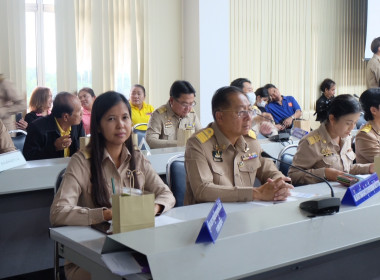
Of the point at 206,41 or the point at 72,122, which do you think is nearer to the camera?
the point at 72,122

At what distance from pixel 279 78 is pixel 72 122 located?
537cm

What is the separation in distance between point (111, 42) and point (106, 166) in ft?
15.6

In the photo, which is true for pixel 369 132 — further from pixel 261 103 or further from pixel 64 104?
pixel 261 103

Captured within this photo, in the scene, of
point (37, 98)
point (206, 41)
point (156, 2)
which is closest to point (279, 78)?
point (206, 41)

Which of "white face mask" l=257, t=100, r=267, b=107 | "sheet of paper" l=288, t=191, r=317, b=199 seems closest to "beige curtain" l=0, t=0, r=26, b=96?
"white face mask" l=257, t=100, r=267, b=107

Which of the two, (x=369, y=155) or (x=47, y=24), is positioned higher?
(x=47, y=24)

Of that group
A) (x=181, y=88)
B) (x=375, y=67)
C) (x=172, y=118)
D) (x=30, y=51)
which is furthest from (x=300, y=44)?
(x=181, y=88)

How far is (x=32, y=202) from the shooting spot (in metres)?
2.96

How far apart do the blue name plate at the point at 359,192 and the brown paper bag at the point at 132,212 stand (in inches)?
26.3

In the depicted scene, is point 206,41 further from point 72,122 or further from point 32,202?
point 32,202

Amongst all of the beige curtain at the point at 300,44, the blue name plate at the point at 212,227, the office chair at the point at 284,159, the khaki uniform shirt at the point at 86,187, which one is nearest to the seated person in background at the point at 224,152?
the khaki uniform shirt at the point at 86,187

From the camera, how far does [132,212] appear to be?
158 centimetres

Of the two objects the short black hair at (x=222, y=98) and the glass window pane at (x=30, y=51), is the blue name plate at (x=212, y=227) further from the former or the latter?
the glass window pane at (x=30, y=51)

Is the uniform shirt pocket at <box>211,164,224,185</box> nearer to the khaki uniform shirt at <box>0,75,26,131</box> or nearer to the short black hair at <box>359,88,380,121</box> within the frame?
the khaki uniform shirt at <box>0,75,26,131</box>
